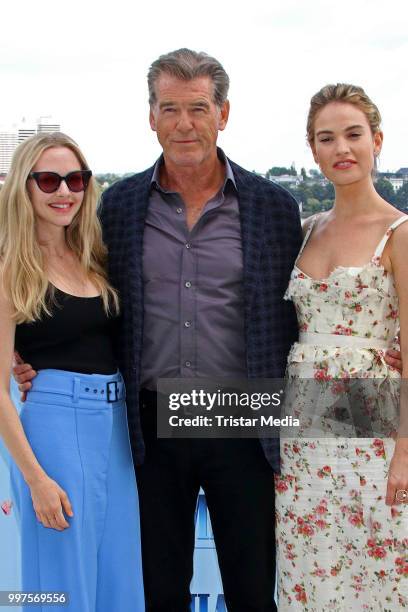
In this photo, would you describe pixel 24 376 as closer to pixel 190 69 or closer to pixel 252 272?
pixel 252 272

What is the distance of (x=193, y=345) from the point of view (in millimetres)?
2252

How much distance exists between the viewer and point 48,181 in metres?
2.06

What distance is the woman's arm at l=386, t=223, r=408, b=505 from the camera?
2020 millimetres

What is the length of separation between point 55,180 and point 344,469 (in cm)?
105

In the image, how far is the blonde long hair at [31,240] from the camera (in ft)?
6.37

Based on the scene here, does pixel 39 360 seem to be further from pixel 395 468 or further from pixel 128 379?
pixel 395 468

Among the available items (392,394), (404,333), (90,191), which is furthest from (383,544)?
Result: (90,191)

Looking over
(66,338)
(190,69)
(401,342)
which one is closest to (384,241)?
(401,342)

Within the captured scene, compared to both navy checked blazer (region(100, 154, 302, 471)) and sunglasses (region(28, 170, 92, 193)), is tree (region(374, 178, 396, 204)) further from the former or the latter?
sunglasses (region(28, 170, 92, 193))

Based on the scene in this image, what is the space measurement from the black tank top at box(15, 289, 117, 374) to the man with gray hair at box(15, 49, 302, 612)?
17 cm

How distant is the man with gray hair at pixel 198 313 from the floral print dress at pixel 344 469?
0.12 meters

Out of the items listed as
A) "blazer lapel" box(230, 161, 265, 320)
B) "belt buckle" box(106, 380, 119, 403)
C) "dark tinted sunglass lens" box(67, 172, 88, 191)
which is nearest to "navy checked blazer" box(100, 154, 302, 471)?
"blazer lapel" box(230, 161, 265, 320)

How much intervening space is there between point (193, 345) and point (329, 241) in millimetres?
471

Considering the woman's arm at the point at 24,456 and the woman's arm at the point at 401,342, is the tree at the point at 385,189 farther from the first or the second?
the woman's arm at the point at 24,456
